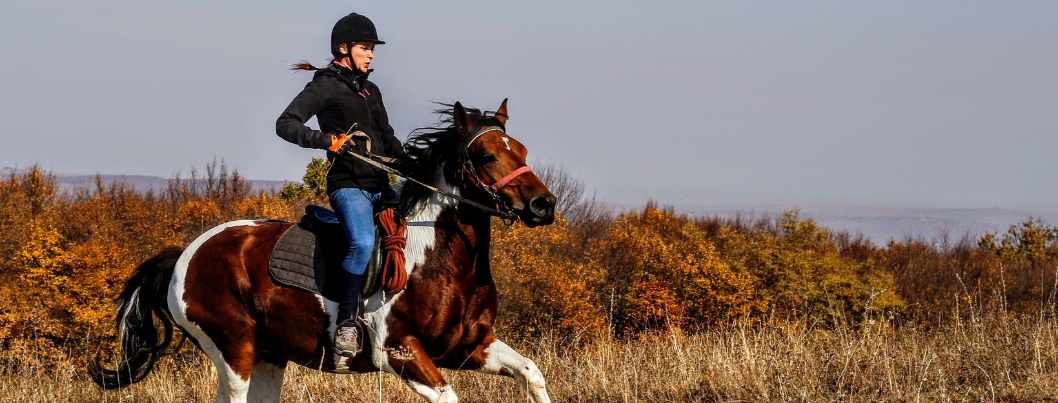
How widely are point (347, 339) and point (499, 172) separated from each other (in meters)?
1.38

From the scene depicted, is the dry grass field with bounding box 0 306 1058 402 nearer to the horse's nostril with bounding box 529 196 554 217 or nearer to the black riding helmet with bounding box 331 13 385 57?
the horse's nostril with bounding box 529 196 554 217

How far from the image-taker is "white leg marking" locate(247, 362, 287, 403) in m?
6.02

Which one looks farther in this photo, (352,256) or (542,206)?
(352,256)

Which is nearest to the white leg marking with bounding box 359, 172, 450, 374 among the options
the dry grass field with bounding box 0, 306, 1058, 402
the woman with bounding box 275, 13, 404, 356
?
the woman with bounding box 275, 13, 404, 356

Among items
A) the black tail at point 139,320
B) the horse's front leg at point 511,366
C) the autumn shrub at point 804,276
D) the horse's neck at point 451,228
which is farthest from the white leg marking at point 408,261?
the autumn shrub at point 804,276

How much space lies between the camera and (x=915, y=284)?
3266cm

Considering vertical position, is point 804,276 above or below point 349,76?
below

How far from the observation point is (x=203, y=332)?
229 inches

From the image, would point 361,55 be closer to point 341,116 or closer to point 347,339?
point 341,116

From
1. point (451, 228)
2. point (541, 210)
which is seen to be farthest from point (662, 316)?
point (541, 210)

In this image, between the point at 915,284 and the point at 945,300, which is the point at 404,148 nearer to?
the point at 945,300

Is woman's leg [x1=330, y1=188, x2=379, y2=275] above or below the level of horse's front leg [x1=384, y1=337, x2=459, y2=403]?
above

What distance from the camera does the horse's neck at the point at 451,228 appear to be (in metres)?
5.25

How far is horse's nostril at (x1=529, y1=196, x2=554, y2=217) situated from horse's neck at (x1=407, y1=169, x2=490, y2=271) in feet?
1.96
